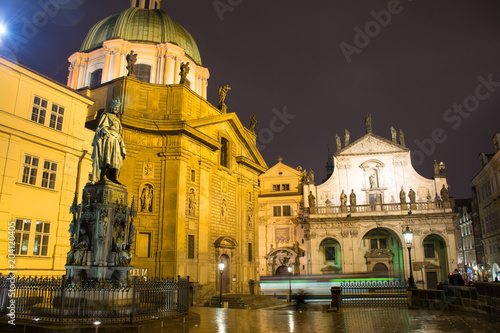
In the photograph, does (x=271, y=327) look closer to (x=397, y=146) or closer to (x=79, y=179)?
(x=79, y=179)

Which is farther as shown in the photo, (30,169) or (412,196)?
(412,196)

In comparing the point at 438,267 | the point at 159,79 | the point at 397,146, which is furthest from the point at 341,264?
the point at 159,79

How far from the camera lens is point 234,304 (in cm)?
2417

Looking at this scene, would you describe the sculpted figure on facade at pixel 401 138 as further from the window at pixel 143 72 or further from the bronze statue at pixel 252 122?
the window at pixel 143 72

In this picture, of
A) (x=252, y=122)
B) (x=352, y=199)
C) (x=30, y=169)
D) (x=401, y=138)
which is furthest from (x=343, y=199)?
(x=30, y=169)

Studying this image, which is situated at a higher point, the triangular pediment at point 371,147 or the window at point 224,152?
the triangular pediment at point 371,147

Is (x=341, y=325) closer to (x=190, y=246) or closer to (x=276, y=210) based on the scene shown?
(x=190, y=246)

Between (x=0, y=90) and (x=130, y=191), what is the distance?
8.63 metres

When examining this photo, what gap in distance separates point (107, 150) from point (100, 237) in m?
2.86

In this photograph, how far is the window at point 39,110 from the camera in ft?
65.0

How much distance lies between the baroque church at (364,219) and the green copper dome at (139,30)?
24.2 meters

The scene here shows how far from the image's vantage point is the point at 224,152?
1240 inches

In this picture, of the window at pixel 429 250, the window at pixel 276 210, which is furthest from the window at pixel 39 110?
the window at pixel 429 250

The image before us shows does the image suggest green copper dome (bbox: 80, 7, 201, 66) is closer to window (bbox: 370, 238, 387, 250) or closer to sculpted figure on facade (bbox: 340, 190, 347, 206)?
sculpted figure on facade (bbox: 340, 190, 347, 206)
